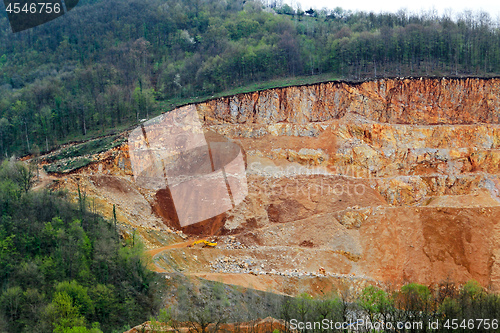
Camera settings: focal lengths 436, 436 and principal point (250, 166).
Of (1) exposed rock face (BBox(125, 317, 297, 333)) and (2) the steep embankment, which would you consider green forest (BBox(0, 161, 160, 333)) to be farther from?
(2) the steep embankment

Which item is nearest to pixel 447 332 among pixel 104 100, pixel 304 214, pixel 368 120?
pixel 304 214

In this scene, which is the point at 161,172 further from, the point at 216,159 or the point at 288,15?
the point at 288,15

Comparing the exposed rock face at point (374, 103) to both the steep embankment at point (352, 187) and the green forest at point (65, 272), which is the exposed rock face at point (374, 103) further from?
the green forest at point (65, 272)

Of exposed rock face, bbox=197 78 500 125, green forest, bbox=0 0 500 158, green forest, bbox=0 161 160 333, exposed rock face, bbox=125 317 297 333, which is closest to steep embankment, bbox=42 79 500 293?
exposed rock face, bbox=197 78 500 125

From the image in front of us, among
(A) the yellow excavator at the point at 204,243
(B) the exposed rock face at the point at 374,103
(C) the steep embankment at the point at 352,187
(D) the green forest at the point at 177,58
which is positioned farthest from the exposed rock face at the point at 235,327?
(D) the green forest at the point at 177,58

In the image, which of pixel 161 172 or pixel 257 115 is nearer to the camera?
pixel 161 172
